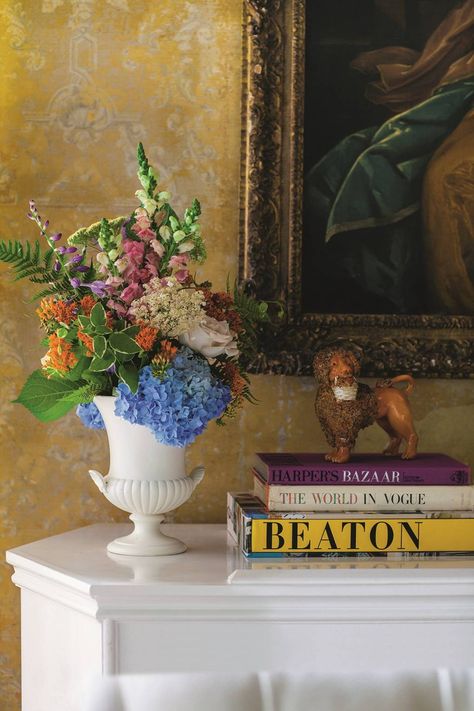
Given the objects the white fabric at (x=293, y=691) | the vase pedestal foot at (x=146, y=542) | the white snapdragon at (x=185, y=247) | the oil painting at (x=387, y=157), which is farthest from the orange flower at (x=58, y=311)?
the white fabric at (x=293, y=691)

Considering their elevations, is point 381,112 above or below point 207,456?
above

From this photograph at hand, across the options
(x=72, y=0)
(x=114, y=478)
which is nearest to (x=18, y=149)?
(x=72, y=0)

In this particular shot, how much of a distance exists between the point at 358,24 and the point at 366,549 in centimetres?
119

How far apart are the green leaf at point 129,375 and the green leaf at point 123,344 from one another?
0.14 ft

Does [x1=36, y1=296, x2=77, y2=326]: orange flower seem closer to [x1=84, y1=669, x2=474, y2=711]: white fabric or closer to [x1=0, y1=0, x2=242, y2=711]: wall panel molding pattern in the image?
[x1=0, y1=0, x2=242, y2=711]: wall panel molding pattern

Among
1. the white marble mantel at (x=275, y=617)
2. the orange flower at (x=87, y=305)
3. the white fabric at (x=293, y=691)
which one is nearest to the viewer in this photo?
the white fabric at (x=293, y=691)

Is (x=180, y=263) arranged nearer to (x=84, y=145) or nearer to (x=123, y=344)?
(x=123, y=344)

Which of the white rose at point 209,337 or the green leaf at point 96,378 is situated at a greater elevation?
the white rose at point 209,337

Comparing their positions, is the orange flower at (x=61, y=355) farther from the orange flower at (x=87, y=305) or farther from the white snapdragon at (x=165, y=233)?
the white snapdragon at (x=165, y=233)

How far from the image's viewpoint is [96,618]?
5.08 feet

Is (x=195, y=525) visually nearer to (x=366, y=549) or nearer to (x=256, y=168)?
(x=366, y=549)

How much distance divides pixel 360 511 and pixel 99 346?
0.58 m

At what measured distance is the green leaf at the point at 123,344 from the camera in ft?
5.17

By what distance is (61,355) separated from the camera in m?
1.63
